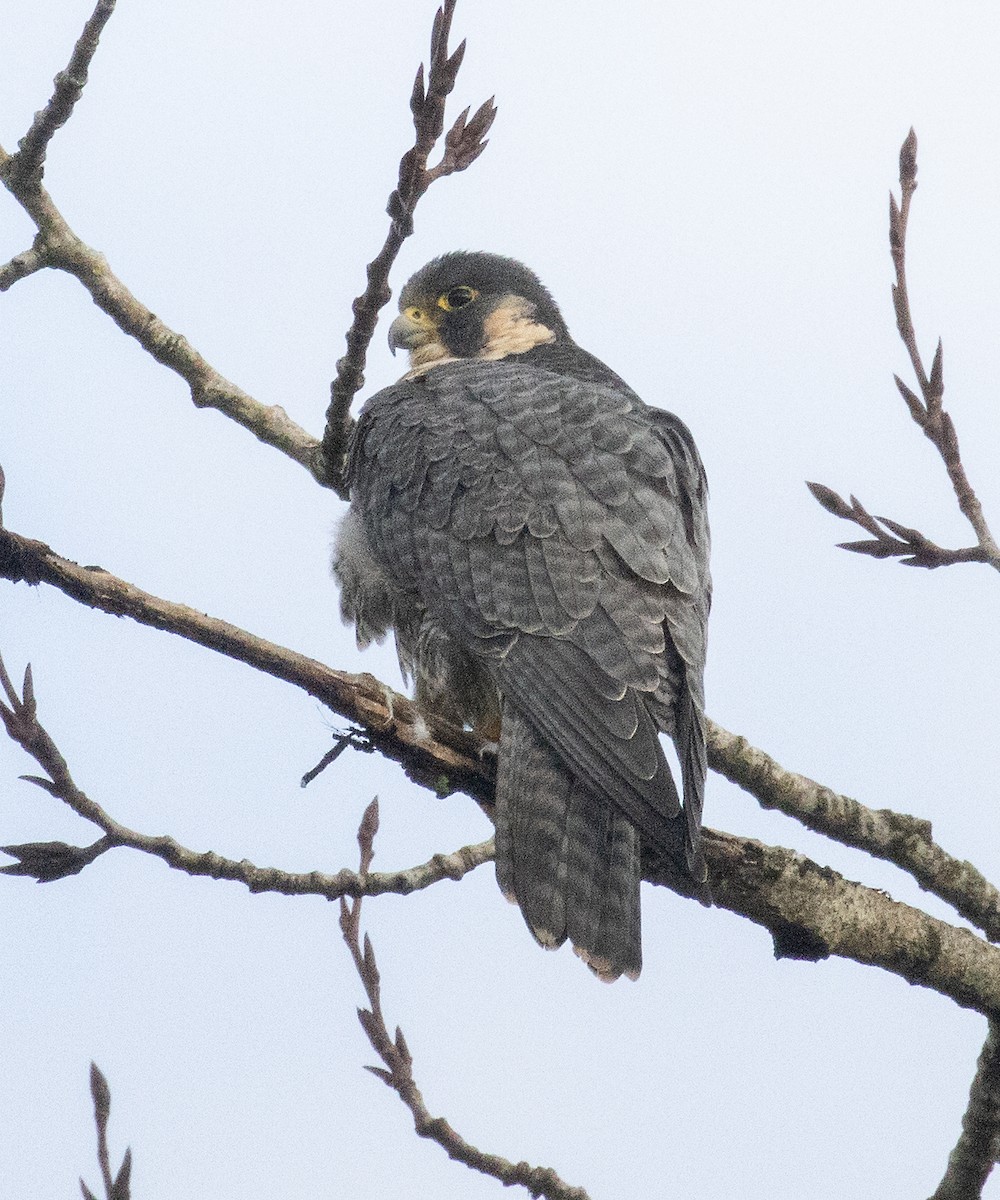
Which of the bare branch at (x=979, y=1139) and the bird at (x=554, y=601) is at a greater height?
the bird at (x=554, y=601)

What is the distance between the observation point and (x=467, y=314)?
514 cm

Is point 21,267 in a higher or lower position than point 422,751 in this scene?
higher

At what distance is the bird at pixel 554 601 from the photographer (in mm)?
2994

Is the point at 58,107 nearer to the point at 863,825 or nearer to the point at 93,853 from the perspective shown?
the point at 93,853

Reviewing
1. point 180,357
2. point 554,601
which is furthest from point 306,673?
point 180,357

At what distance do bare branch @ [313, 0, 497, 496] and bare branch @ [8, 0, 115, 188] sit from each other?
2.37ft

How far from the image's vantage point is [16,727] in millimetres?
2639

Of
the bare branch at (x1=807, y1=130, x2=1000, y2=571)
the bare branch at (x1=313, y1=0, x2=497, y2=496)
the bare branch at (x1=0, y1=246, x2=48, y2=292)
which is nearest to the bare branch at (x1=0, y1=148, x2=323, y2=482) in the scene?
the bare branch at (x1=0, y1=246, x2=48, y2=292)

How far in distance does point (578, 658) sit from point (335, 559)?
1118 millimetres

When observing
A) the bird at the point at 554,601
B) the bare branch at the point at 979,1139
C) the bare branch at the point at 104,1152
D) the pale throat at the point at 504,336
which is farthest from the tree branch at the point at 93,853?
the pale throat at the point at 504,336

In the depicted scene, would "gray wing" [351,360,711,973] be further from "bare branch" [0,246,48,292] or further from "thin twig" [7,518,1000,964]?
"bare branch" [0,246,48,292]

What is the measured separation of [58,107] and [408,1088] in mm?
2281

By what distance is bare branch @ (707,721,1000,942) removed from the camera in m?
3.38

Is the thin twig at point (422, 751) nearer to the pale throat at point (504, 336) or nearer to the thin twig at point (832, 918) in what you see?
the thin twig at point (832, 918)
